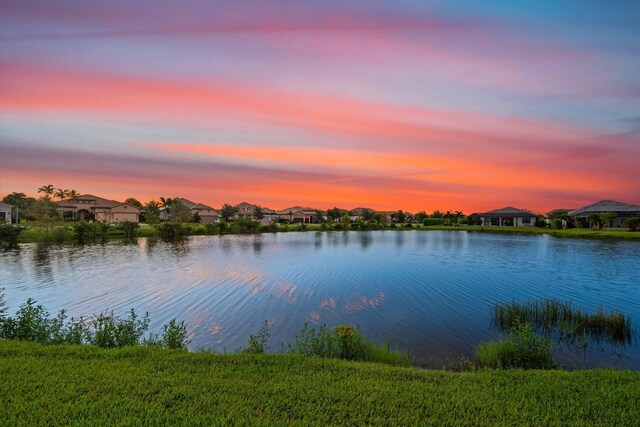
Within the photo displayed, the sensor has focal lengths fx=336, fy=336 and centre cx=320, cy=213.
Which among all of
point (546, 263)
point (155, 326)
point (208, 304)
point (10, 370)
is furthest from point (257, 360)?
point (546, 263)

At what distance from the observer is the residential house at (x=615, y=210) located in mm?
72125

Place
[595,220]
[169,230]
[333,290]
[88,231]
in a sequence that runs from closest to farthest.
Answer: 1. [333,290]
2. [88,231]
3. [169,230]
4. [595,220]

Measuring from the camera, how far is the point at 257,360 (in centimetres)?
693

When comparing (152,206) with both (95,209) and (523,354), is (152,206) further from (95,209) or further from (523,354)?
(523,354)

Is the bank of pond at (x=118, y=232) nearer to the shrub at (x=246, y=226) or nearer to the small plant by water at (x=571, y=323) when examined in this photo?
the shrub at (x=246, y=226)

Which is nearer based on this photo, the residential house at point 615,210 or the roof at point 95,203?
the residential house at point 615,210

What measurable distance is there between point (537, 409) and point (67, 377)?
7706mm

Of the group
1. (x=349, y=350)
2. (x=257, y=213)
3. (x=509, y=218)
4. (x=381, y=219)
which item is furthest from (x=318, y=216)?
(x=349, y=350)

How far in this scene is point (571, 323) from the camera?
12523 millimetres

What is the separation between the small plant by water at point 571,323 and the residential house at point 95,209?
86.1 meters

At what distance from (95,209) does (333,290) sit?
87391 millimetres

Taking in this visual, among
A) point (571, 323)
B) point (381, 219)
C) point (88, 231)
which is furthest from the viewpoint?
point (381, 219)

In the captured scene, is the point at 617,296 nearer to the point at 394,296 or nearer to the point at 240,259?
the point at 394,296

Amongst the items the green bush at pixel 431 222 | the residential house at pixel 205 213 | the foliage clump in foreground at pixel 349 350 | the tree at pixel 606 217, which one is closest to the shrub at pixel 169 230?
the residential house at pixel 205 213
